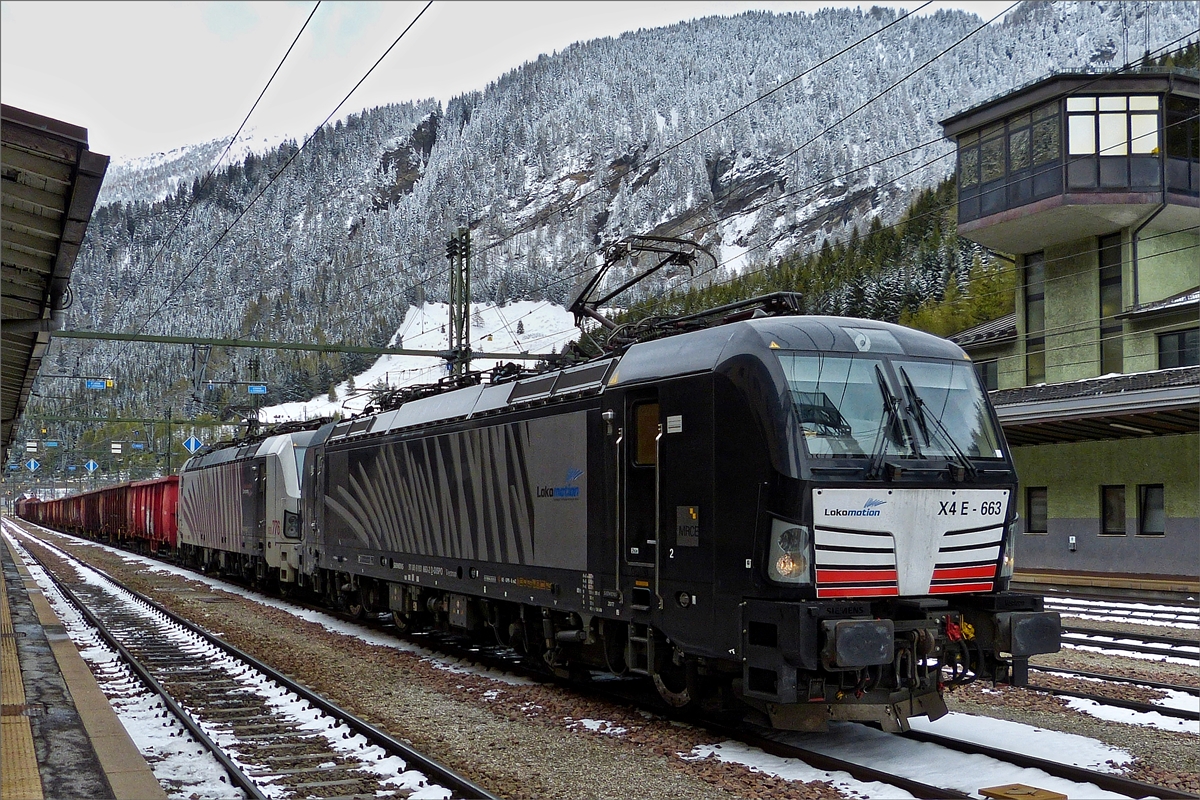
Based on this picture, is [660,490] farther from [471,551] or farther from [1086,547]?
[1086,547]

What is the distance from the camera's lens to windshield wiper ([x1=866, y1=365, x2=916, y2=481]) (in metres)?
8.62

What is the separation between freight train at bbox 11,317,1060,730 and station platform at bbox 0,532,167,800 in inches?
166

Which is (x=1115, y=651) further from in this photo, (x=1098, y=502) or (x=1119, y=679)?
(x=1098, y=502)

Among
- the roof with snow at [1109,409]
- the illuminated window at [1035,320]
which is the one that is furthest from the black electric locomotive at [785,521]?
the illuminated window at [1035,320]

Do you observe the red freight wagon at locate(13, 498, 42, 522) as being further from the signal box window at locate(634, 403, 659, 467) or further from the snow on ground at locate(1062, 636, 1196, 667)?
the signal box window at locate(634, 403, 659, 467)

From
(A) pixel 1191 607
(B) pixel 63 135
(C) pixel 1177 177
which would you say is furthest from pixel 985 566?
(C) pixel 1177 177

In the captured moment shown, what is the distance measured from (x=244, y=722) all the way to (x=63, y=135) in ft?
18.1

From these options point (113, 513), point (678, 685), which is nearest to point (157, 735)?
point (678, 685)

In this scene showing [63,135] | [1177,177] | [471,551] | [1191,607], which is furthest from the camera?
[1177,177]

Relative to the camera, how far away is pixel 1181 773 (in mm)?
8211

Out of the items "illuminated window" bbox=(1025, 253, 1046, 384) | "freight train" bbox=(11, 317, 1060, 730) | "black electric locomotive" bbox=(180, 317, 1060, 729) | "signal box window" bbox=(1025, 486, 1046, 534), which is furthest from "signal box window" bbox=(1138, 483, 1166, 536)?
"black electric locomotive" bbox=(180, 317, 1060, 729)

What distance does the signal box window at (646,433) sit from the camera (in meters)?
10.0

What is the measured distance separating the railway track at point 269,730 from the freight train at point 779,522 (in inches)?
93.1

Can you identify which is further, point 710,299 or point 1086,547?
point 710,299
